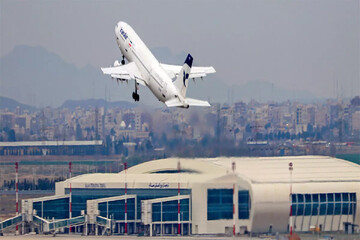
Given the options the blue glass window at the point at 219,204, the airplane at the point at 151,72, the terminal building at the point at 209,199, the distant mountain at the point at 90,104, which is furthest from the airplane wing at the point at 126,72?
the distant mountain at the point at 90,104

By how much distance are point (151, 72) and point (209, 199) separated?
8905 millimetres

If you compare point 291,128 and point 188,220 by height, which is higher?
point 291,128

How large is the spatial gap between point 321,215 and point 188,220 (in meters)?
8.36

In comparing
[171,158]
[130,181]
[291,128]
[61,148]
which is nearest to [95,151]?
[61,148]

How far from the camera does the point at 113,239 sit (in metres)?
65.7

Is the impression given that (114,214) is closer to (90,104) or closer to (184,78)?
(184,78)

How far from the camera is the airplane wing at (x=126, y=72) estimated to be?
67.6 metres

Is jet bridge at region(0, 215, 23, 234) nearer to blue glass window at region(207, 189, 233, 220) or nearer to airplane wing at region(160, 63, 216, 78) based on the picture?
airplane wing at region(160, 63, 216, 78)

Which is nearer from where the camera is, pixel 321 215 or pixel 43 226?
pixel 321 215

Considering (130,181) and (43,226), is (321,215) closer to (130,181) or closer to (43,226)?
(130,181)

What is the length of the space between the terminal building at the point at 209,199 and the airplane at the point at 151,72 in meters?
4.62

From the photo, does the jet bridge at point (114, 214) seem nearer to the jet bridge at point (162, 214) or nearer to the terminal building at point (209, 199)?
the terminal building at point (209, 199)

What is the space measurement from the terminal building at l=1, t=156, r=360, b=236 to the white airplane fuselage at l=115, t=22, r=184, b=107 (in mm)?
4719

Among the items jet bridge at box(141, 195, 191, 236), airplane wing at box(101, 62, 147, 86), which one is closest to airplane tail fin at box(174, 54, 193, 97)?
airplane wing at box(101, 62, 147, 86)
